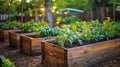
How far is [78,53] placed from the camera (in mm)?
4094

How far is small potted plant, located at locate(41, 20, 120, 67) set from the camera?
406 cm

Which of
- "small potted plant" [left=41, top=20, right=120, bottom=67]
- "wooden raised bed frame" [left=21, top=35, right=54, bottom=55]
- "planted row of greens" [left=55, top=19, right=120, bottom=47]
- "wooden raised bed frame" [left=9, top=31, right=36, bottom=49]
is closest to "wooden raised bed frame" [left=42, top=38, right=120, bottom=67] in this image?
"small potted plant" [left=41, top=20, right=120, bottom=67]

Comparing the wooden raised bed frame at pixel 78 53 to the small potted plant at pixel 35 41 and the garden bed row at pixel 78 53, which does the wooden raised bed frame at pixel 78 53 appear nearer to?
the garden bed row at pixel 78 53

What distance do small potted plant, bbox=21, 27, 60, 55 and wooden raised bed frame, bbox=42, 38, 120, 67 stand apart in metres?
0.87

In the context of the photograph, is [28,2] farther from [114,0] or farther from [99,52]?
[99,52]

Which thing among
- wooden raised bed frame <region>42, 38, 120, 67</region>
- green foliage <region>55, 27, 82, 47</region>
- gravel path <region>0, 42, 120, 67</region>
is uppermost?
green foliage <region>55, 27, 82, 47</region>

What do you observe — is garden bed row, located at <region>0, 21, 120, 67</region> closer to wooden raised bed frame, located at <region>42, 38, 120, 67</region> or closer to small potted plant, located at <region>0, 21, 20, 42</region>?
wooden raised bed frame, located at <region>42, 38, 120, 67</region>

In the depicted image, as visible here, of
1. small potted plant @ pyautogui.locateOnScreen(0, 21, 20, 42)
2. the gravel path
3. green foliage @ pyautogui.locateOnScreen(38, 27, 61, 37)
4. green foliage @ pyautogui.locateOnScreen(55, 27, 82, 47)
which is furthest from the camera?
small potted plant @ pyautogui.locateOnScreen(0, 21, 20, 42)

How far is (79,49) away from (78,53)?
10 centimetres

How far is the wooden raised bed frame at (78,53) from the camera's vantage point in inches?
158

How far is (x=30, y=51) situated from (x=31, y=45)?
0.21 meters

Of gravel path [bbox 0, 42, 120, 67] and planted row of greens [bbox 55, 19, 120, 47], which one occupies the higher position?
planted row of greens [bbox 55, 19, 120, 47]

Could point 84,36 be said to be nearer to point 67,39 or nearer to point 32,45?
point 67,39

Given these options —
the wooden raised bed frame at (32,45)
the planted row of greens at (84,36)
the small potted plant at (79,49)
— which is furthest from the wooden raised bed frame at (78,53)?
the wooden raised bed frame at (32,45)
